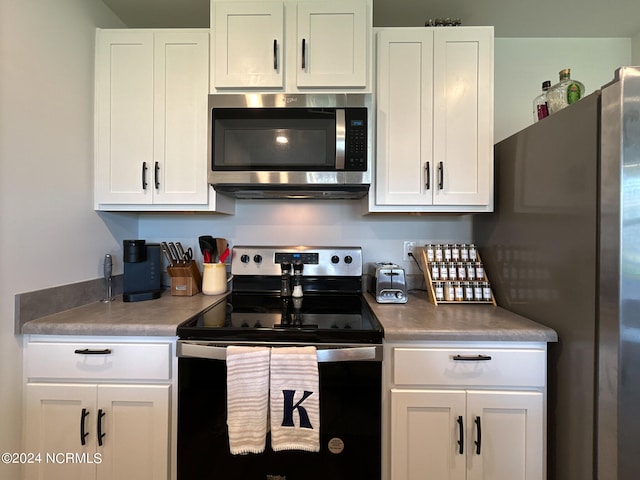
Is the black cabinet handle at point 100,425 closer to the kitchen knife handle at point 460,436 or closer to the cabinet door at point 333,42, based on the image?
the kitchen knife handle at point 460,436

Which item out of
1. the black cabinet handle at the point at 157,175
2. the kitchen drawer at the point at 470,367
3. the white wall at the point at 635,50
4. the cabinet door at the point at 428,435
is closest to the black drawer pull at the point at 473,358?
the kitchen drawer at the point at 470,367

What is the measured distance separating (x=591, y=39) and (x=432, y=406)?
2.33m

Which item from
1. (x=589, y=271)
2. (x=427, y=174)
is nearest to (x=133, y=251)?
(x=427, y=174)

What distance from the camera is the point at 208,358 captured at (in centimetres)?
113

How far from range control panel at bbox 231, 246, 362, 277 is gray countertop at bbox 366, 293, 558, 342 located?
365 millimetres

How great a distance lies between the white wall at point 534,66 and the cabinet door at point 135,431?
7.45 ft

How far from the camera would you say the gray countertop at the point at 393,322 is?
1.15m

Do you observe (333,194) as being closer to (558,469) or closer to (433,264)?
(433,264)

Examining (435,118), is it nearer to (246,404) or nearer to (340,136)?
(340,136)

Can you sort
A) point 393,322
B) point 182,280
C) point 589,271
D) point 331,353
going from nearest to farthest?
point 589,271 → point 331,353 → point 393,322 → point 182,280

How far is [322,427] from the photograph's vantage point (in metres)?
1.14

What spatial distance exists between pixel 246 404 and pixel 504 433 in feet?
3.23

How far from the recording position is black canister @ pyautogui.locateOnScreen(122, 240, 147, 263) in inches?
62.7

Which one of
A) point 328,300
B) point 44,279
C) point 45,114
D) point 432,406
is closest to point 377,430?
point 432,406
